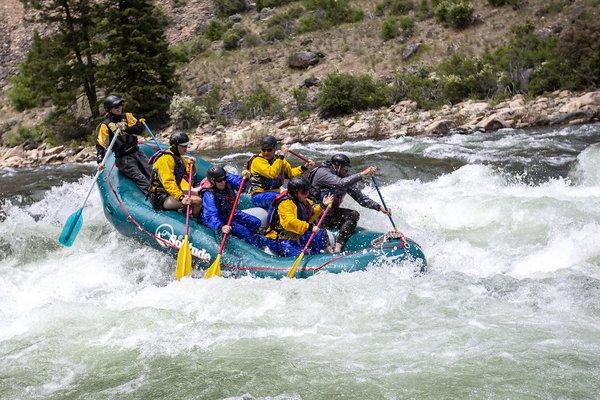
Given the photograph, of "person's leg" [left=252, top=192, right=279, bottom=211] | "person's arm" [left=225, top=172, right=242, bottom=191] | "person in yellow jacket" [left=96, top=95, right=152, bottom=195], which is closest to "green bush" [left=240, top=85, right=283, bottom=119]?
"person in yellow jacket" [left=96, top=95, right=152, bottom=195]

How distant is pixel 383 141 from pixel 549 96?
16.0ft

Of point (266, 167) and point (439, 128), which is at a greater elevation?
point (266, 167)

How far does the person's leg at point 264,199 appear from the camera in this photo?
7.54m

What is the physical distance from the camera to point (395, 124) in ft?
57.4

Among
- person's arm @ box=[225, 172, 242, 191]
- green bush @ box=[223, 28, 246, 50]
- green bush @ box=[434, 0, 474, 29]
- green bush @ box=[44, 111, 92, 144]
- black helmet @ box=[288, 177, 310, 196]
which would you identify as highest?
black helmet @ box=[288, 177, 310, 196]

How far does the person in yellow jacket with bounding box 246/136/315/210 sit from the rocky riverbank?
30.5ft

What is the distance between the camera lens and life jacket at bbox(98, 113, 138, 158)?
831 centimetres

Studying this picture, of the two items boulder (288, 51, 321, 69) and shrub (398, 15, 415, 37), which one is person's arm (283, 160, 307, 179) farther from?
shrub (398, 15, 415, 37)

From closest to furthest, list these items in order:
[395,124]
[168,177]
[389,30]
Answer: [168,177] → [395,124] → [389,30]

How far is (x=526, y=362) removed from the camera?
4465mm

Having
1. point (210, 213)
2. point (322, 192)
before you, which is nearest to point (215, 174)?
point (210, 213)

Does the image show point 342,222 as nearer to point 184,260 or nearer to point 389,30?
point 184,260

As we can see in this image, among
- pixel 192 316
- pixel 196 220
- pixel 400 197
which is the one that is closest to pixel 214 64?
pixel 400 197

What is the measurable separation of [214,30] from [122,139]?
22709 millimetres
